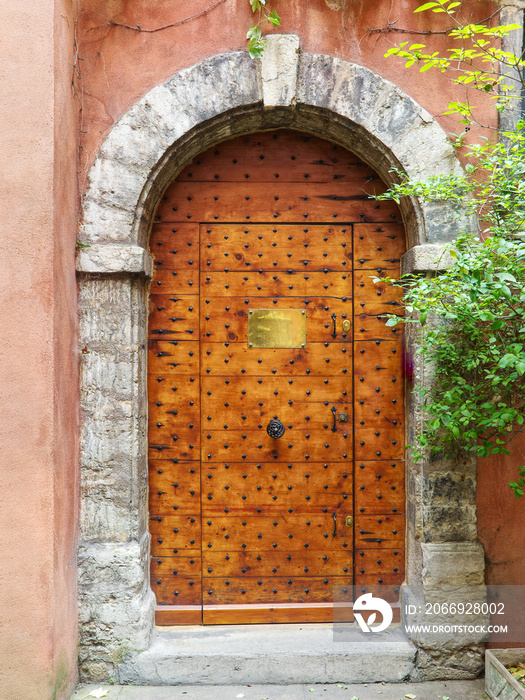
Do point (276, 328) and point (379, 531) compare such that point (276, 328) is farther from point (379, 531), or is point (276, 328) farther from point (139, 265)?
point (379, 531)

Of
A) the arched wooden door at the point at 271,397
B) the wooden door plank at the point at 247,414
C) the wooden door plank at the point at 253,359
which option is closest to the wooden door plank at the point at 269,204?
the arched wooden door at the point at 271,397

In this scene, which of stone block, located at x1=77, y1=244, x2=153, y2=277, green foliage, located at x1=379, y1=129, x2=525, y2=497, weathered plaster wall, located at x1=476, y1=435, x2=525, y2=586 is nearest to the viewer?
green foliage, located at x1=379, y1=129, x2=525, y2=497

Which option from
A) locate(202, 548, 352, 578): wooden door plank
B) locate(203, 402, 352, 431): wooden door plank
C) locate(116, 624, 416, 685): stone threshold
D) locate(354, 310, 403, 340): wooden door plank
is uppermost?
locate(354, 310, 403, 340): wooden door plank

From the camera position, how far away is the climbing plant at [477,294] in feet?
6.86

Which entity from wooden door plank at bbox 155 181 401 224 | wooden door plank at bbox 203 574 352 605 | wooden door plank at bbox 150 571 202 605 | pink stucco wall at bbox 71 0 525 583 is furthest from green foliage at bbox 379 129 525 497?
wooden door plank at bbox 150 571 202 605

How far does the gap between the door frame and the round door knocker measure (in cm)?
71

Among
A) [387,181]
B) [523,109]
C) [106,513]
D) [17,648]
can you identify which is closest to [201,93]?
[387,181]

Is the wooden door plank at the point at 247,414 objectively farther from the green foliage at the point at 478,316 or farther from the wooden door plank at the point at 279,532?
the green foliage at the point at 478,316

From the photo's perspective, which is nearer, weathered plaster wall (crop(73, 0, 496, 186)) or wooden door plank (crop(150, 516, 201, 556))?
weathered plaster wall (crop(73, 0, 496, 186))

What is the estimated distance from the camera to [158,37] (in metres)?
2.68

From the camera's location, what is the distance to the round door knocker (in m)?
2.84

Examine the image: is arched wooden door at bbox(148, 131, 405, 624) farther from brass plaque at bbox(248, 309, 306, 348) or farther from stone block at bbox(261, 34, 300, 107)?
stone block at bbox(261, 34, 300, 107)

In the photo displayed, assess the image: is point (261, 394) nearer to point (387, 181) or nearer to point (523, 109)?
point (387, 181)

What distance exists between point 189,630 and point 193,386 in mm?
1346
